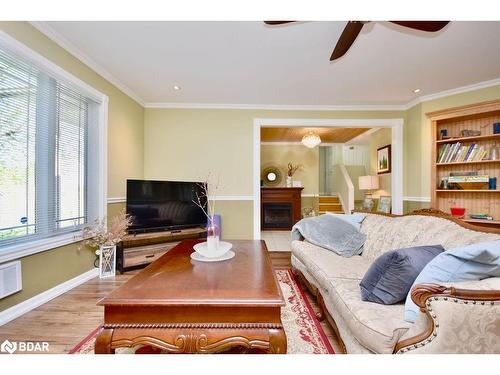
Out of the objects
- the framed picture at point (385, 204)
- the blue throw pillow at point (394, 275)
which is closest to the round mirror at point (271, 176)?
the framed picture at point (385, 204)

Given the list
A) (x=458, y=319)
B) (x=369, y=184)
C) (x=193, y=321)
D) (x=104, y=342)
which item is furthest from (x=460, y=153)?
(x=104, y=342)

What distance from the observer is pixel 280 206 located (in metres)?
6.67

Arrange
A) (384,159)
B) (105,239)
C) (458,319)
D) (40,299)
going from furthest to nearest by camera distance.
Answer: (384,159) < (105,239) < (40,299) < (458,319)

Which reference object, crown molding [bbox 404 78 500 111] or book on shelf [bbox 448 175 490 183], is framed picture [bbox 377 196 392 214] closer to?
book on shelf [bbox 448 175 490 183]

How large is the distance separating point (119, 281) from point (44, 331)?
0.96m

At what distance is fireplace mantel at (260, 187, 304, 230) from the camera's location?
21.7 feet

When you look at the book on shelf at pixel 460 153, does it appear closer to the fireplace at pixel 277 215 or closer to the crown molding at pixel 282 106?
the crown molding at pixel 282 106

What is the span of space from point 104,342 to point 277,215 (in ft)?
18.9

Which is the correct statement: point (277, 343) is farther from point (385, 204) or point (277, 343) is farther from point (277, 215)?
point (277, 215)

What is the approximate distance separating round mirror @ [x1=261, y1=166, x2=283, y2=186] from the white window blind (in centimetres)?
470

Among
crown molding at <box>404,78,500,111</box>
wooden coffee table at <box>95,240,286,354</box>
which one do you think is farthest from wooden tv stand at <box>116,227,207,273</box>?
crown molding at <box>404,78,500,111</box>
